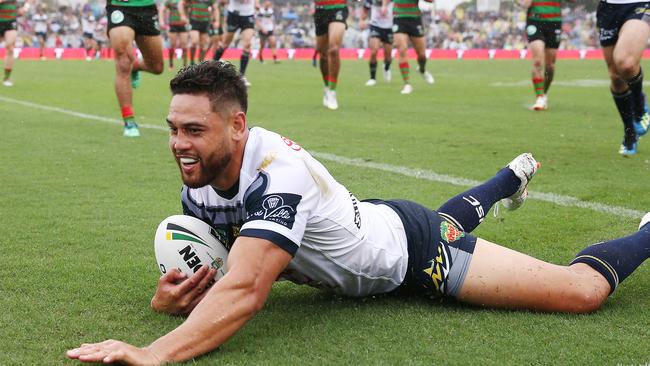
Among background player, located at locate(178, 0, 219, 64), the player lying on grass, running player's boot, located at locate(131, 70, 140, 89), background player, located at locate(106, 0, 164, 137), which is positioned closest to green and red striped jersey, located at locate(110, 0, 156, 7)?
background player, located at locate(106, 0, 164, 137)

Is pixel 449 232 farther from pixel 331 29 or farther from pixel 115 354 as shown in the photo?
pixel 331 29

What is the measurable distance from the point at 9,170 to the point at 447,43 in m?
40.9

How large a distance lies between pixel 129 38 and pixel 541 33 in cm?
631

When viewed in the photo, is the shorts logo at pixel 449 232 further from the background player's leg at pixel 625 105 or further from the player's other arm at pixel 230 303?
the background player's leg at pixel 625 105

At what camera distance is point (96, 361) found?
9.34 feet

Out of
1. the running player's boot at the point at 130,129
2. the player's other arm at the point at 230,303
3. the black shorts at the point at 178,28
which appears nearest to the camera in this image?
the player's other arm at the point at 230,303

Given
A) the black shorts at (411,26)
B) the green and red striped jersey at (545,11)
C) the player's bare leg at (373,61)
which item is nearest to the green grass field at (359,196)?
the green and red striped jersey at (545,11)

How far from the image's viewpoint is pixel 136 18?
890cm

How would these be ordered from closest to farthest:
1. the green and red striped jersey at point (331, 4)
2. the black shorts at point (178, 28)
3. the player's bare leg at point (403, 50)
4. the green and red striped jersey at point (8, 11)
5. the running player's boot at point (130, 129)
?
the running player's boot at point (130, 129), the green and red striped jersey at point (331, 4), the green and red striped jersey at point (8, 11), the player's bare leg at point (403, 50), the black shorts at point (178, 28)

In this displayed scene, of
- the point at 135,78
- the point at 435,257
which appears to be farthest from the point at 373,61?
the point at 435,257

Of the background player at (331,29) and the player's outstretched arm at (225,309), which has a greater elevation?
the player's outstretched arm at (225,309)

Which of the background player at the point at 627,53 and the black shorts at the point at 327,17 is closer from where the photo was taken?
the background player at the point at 627,53

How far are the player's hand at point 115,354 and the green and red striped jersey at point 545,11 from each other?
10691 mm

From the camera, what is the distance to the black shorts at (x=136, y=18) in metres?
8.82
